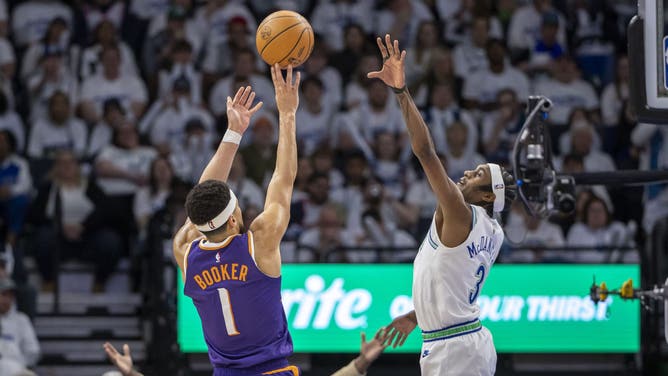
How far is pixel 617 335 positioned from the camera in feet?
42.2

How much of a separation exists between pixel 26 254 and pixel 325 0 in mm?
5312

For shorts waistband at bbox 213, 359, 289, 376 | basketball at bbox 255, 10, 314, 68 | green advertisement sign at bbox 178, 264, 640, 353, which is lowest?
green advertisement sign at bbox 178, 264, 640, 353

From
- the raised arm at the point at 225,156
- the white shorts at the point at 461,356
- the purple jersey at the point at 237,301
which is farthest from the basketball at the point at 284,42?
the white shorts at the point at 461,356

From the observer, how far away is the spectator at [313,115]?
14797 millimetres

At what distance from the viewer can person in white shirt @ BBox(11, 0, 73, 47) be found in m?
15.9

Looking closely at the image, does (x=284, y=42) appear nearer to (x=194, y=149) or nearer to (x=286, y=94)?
(x=286, y=94)

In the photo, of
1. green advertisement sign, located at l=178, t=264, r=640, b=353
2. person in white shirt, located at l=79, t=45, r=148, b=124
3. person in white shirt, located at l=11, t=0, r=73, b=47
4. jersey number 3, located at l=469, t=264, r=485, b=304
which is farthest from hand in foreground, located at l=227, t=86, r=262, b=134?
person in white shirt, located at l=11, t=0, r=73, b=47

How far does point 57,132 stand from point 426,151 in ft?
27.8

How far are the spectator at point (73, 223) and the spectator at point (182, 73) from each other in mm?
1787

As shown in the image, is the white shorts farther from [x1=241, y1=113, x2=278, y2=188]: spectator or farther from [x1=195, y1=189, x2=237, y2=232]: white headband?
[x1=241, y1=113, x2=278, y2=188]: spectator

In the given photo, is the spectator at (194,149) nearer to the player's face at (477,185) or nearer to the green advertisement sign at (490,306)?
the green advertisement sign at (490,306)

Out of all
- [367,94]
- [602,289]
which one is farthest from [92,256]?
[602,289]

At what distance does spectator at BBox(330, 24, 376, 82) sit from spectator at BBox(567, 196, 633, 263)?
3.80 m

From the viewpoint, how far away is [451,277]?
287 inches
